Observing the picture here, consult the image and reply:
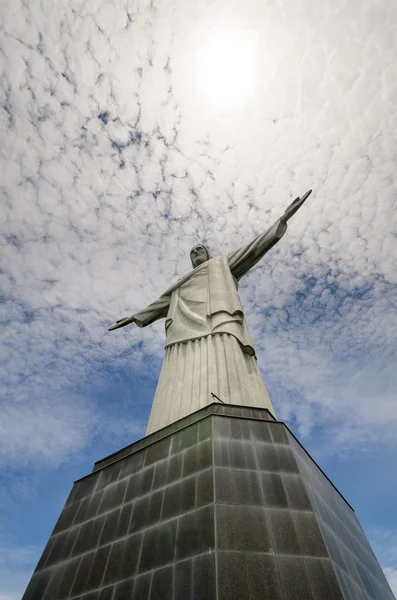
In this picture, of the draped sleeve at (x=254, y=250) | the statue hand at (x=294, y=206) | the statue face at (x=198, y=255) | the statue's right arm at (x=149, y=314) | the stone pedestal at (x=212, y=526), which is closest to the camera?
the stone pedestal at (x=212, y=526)

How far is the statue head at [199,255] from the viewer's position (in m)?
11.2

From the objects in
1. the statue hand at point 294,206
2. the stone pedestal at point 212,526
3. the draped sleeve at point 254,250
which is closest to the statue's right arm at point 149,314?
the draped sleeve at point 254,250

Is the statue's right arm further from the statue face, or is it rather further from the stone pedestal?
the stone pedestal

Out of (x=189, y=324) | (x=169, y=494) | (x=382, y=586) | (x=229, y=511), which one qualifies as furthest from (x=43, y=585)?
(x=189, y=324)

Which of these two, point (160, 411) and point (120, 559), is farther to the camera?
point (160, 411)

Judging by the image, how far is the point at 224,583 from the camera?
308cm

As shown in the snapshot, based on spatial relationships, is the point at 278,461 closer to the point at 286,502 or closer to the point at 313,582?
the point at 286,502

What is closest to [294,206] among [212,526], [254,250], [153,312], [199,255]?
[254,250]

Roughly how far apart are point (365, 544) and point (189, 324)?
188 inches

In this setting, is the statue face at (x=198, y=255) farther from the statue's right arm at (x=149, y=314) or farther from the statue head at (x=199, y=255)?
the statue's right arm at (x=149, y=314)

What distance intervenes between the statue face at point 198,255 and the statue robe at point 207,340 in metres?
1.11

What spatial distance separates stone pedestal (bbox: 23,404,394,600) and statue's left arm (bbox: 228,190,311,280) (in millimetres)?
5398

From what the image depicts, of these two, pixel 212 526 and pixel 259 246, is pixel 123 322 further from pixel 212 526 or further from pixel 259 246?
pixel 212 526

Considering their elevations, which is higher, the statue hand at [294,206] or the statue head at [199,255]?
the statue head at [199,255]
